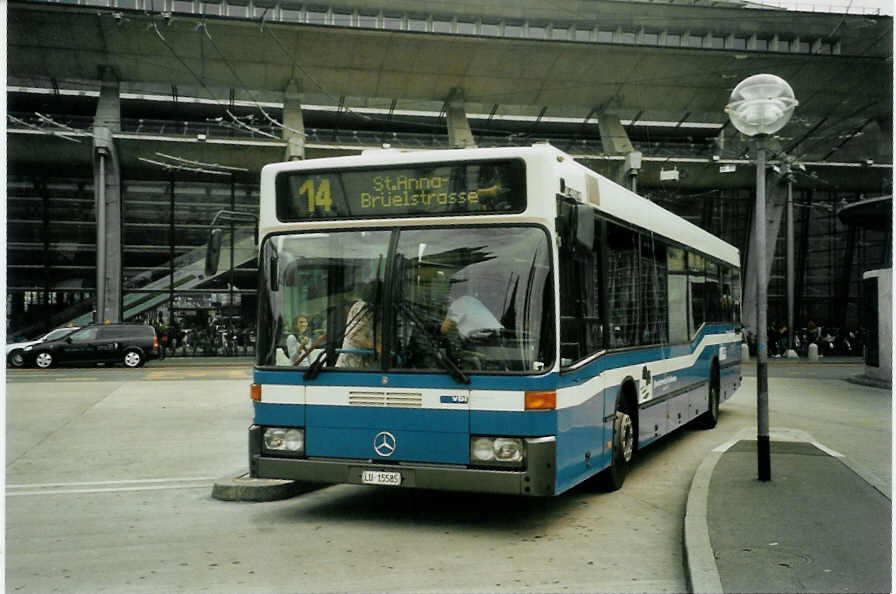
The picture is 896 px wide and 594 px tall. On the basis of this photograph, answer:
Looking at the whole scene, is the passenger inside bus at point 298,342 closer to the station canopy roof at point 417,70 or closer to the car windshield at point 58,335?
the car windshield at point 58,335

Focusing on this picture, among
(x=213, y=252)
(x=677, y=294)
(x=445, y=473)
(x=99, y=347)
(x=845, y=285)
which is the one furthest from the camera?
(x=845, y=285)

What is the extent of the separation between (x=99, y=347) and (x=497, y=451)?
27114 millimetres

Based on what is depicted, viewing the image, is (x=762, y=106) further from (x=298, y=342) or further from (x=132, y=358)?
(x=132, y=358)

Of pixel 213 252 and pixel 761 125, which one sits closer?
pixel 213 252

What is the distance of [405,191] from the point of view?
754 centimetres

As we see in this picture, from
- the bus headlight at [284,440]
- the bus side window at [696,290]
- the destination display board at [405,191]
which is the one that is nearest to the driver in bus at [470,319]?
the destination display board at [405,191]

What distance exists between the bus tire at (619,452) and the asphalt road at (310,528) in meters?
0.13

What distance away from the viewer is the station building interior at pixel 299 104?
3478 cm

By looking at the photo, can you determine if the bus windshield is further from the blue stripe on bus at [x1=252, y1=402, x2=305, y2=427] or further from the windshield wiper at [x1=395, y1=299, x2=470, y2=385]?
the blue stripe on bus at [x1=252, y1=402, x2=305, y2=427]

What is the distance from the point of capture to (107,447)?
13086 mm

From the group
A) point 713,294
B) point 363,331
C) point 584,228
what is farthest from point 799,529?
point 713,294

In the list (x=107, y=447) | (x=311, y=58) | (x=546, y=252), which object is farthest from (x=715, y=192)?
(x=546, y=252)

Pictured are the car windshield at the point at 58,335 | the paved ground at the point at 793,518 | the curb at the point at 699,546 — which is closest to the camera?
the curb at the point at 699,546

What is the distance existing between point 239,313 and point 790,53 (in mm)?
23810
